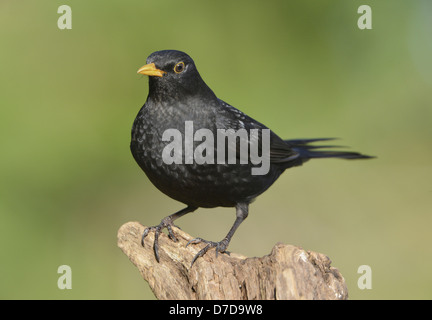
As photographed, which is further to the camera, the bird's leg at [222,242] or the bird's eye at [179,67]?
the bird's eye at [179,67]

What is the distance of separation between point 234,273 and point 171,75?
1859mm

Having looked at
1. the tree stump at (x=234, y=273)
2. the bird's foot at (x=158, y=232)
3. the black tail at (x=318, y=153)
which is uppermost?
the black tail at (x=318, y=153)

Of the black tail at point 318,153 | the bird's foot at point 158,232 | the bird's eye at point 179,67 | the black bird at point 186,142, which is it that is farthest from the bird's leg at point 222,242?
the bird's eye at point 179,67

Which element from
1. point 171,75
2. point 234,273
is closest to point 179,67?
point 171,75

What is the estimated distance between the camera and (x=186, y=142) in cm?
456

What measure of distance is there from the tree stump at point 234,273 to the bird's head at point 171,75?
1.31m

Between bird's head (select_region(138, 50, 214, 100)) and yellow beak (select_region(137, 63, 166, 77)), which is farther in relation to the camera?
bird's head (select_region(138, 50, 214, 100))

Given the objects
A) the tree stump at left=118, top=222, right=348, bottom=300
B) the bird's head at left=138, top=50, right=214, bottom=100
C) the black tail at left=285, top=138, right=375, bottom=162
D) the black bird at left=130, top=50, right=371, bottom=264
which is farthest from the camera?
the black tail at left=285, top=138, right=375, bottom=162

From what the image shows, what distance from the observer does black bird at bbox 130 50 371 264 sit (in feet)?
15.0

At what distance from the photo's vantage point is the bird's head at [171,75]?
4719 millimetres

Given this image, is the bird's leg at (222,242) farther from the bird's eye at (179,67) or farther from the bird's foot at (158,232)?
the bird's eye at (179,67)

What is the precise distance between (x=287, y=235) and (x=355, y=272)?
1.17m

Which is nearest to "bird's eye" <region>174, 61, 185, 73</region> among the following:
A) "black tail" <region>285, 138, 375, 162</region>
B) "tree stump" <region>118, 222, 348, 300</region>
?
"tree stump" <region>118, 222, 348, 300</region>

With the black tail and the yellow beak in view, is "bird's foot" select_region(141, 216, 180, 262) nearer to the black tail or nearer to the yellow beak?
the yellow beak
